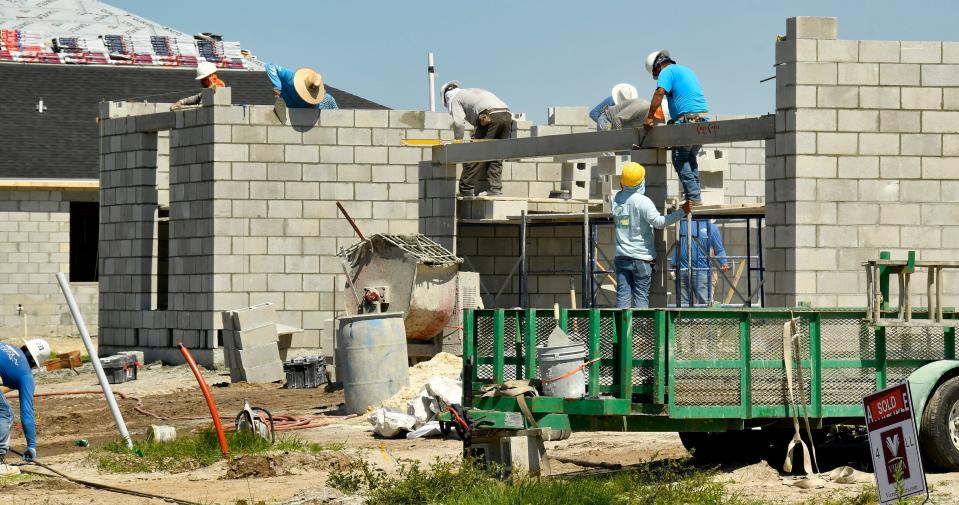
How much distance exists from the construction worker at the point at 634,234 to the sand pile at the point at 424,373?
6.08 feet

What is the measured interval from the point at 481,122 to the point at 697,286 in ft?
11.4

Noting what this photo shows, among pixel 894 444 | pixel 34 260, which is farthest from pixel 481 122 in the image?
pixel 34 260

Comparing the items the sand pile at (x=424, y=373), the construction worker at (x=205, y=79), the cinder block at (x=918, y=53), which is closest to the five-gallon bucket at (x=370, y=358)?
the sand pile at (x=424, y=373)

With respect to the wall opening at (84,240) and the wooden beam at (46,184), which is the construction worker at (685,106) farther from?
the wall opening at (84,240)

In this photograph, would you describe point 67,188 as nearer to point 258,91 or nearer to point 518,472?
point 258,91

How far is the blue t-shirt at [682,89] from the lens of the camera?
1609 cm

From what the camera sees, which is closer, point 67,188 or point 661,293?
point 661,293

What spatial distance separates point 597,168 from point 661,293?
4818 millimetres

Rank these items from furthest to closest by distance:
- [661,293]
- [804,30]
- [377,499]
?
[661,293] → [804,30] → [377,499]

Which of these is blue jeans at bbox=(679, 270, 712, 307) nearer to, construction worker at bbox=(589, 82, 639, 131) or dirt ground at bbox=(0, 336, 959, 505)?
construction worker at bbox=(589, 82, 639, 131)

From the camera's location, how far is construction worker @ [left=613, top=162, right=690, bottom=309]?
46.5ft

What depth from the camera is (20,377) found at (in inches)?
460

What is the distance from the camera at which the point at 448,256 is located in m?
16.3

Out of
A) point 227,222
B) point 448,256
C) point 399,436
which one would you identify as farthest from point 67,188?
point 399,436
